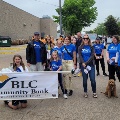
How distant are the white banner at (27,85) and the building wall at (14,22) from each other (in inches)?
1461

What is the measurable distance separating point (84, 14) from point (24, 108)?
3659 cm

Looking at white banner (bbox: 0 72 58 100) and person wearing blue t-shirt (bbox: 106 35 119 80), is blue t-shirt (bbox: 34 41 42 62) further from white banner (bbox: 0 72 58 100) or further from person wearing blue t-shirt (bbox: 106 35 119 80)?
person wearing blue t-shirt (bbox: 106 35 119 80)

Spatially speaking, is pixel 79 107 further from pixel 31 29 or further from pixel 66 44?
pixel 31 29

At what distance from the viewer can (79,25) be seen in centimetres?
4122

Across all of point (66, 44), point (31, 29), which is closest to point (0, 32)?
point (31, 29)

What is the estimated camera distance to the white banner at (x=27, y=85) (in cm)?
634

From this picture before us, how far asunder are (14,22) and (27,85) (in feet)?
145

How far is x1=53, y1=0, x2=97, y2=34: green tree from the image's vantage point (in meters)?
39.8

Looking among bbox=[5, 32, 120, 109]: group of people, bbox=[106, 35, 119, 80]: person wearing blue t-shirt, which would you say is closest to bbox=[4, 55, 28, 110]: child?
bbox=[5, 32, 120, 109]: group of people

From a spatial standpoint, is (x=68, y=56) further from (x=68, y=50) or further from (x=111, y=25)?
(x=111, y=25)

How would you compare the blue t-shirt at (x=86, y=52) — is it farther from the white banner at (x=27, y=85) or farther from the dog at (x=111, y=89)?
the white banner at (x=27, y=85)

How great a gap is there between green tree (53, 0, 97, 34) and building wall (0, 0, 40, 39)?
8.86 meters

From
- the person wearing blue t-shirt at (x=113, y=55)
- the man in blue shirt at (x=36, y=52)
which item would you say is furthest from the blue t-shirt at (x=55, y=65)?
the person wearing blue t-shirt at (x=113, y=55)

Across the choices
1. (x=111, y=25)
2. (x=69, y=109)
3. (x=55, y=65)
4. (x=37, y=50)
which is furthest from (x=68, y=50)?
(x=111, y=25)
